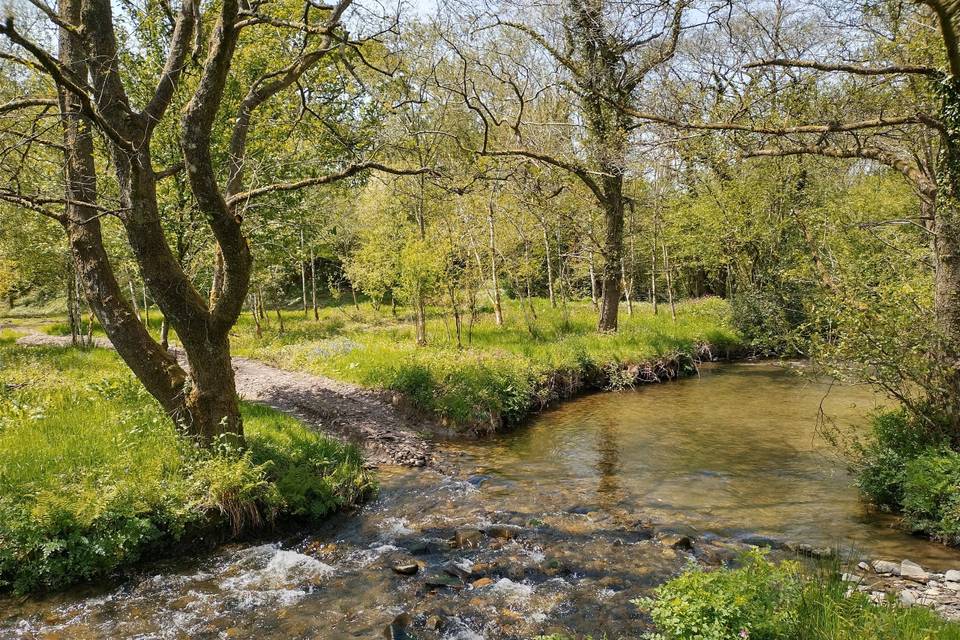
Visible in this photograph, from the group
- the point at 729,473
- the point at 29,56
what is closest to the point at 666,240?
the point at 729,473

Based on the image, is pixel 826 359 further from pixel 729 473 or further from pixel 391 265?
pixel 391 265

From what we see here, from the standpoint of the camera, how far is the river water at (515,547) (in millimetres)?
5664

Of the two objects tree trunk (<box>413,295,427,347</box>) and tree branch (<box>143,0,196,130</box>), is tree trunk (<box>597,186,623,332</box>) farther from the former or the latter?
tree branch (<box>143,0,196,130</box>)

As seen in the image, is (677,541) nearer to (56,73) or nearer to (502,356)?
(56,73)

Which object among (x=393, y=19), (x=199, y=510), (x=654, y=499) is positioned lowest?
(x=654, y=499)

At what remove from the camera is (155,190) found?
7.57 metres

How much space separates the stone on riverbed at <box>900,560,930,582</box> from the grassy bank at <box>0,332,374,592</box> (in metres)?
7.20

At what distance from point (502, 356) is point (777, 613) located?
1240 cm

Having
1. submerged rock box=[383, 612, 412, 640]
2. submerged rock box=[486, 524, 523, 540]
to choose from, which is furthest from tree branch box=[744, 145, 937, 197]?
submerged rock box=[383, 612, 412, 640]

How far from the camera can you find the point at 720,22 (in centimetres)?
885

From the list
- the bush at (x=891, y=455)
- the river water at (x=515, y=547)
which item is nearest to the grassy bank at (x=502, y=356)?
the river water at (x=515, y=547)

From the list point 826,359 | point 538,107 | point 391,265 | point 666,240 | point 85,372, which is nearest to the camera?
point 826,359

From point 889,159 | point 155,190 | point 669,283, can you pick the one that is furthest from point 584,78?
point 669,283

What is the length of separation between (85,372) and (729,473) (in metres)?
15.1
